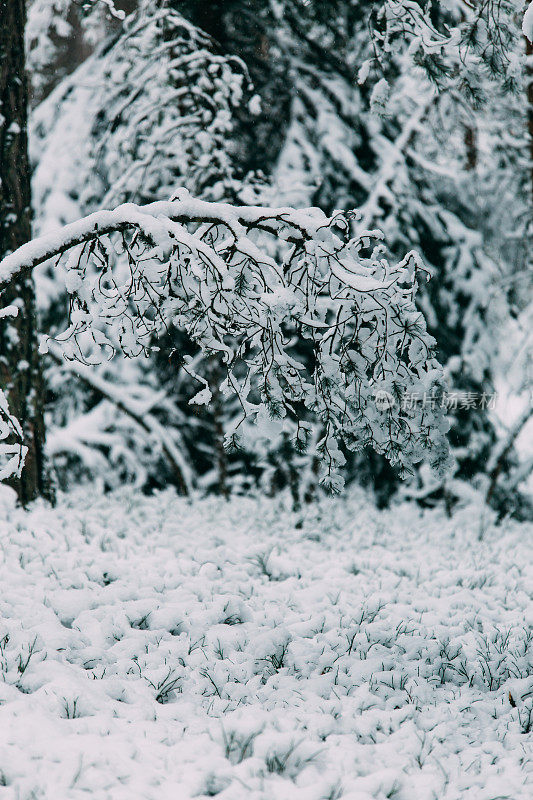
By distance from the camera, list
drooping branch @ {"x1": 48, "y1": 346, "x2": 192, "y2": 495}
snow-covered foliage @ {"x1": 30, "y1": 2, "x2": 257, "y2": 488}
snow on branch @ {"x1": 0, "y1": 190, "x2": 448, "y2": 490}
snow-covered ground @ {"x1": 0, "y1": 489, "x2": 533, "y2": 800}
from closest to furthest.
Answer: snow-covered ground @ {"x1": 0, "y1": 489, "x2": 533, "y2": 800}
snow on branch @ {"x1": 0, "y1": 190, "x2": 448, "y2": 490}
snow-covered foliage @ {"x1": 30, "y1": 2, "x2": 257, "y2": 488}
drooping branch @ {"x1": 48, "y1": 346, "x2": 192, "y2": 495}

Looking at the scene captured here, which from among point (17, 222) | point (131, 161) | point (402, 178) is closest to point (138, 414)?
point (17, 222)

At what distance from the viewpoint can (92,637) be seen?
12.3 feet

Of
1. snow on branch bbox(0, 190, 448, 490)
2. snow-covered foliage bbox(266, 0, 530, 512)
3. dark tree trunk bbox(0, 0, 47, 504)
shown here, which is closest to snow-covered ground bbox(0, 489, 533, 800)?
dark tree trunk bbox(0, 0, 47, 504)

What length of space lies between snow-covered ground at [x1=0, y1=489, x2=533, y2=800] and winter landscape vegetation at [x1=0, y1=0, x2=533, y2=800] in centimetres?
2

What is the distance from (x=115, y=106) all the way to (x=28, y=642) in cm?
628

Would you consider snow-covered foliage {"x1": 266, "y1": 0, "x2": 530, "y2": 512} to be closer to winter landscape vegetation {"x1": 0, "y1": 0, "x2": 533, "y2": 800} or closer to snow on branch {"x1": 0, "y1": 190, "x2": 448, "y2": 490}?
winter landscape vegetation {"x1": 0, "y1": 0, "x2": 533, "y2": 800}

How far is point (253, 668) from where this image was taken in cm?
358

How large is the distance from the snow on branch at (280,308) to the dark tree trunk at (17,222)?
2.43m

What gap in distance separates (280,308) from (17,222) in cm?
356

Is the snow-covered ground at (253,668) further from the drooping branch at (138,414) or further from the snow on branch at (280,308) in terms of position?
the drooping branch at (138,414)

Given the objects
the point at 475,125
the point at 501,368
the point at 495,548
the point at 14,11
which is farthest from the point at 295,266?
the point at 475,125

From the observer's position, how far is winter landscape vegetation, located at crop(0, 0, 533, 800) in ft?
9.76

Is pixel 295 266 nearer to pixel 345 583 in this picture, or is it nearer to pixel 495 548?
pixel 345 583

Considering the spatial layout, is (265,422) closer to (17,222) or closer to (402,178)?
(17,222)
